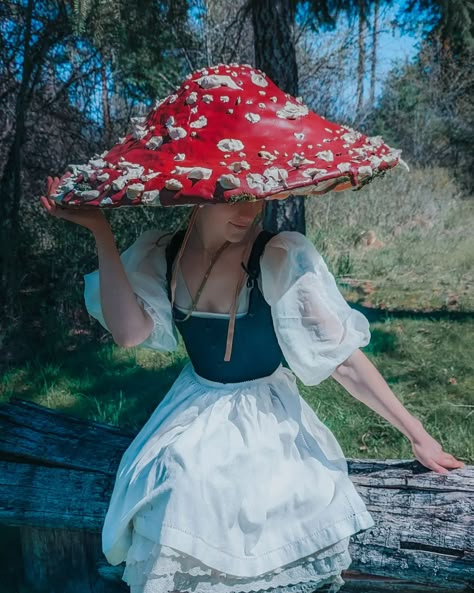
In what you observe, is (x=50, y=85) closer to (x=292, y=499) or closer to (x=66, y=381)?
(x=66, y=381)

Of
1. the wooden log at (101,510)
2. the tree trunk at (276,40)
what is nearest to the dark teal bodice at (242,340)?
the wooden log at (101,510)

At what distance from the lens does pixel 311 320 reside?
1.38 metres

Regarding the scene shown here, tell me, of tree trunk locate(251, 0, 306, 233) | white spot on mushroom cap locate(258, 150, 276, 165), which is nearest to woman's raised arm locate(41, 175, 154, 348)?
white spot on mushroom cap locate(258, 150, 276, 165)

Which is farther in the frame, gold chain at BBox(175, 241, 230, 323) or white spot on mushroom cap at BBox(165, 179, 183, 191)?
gold chain at BBox(175, 241, 230, 323)

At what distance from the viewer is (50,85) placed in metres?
4.64

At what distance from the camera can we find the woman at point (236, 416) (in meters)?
1.32

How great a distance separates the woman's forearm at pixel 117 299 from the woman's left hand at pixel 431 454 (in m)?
0.82

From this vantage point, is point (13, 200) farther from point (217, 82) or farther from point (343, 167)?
point (343, 167)

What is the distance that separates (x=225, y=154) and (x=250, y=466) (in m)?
0.77

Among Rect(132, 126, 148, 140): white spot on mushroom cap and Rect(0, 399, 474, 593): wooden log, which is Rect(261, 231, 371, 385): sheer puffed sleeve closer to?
Rect(132, 126, 148, 140): white spot on mushroom cap

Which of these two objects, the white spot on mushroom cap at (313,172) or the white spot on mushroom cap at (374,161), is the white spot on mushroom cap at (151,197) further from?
the white spot on mushroom cap at (374,161)

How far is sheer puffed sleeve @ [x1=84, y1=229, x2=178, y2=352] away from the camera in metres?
1.56

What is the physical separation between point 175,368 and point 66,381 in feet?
2.49

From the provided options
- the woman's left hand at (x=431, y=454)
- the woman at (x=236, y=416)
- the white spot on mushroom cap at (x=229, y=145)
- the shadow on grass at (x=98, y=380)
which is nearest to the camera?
the white spot on mushroom cap at (x=229, y=145)
